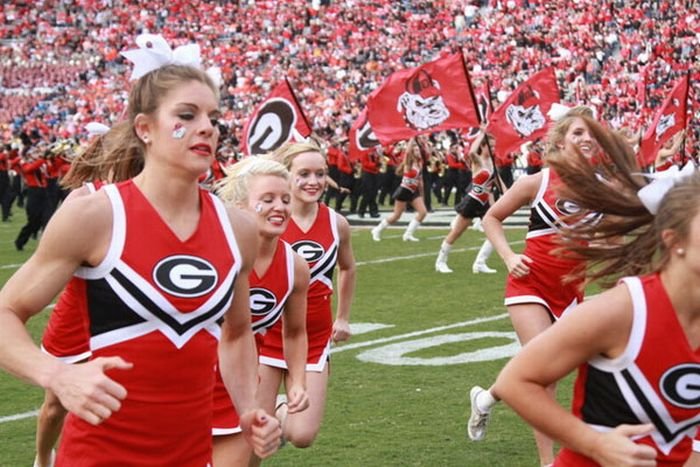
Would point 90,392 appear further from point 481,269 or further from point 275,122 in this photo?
point 481,269

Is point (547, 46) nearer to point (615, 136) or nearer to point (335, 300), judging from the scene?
point (335, 300)

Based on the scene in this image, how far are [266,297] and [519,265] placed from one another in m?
1.73

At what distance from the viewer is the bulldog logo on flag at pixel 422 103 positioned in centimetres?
1525

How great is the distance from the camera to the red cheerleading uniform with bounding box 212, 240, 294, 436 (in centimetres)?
533

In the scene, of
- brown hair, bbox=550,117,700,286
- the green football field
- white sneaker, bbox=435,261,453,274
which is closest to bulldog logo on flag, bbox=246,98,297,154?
the green football field

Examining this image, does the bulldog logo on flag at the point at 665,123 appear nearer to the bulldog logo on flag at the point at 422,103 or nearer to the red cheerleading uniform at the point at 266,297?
the bulldog logo on flag at the point at 422,103

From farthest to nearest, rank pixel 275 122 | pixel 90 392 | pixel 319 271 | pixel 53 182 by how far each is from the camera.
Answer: pixel 53 182, pixel 275 122, pixel 319 271, pixel 90 392

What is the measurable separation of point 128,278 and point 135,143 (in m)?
0.56

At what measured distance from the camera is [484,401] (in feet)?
22.7

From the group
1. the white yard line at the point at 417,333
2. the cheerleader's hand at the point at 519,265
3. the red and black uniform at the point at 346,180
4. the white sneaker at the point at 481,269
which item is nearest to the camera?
the cheerleader's hand at the point at 519,265

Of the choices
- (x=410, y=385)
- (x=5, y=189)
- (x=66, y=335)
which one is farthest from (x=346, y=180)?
(x=66, y=335)

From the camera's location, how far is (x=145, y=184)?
354 centimetres

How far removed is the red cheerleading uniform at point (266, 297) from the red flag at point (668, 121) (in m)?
10.8

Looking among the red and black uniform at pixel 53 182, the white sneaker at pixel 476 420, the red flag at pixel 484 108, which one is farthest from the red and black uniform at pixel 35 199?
the white sneaker at pixel 476 420
